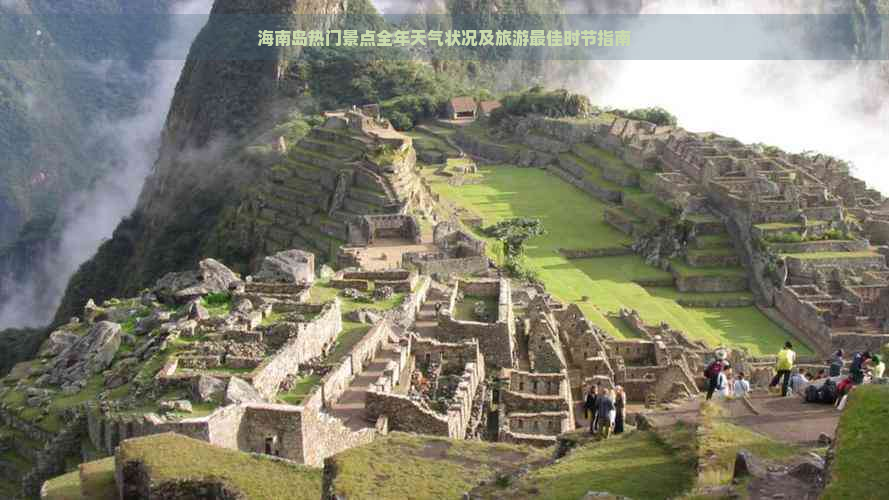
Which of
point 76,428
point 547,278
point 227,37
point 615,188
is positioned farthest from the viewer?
point 227,37

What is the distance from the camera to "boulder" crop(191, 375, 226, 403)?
22594 millimetres

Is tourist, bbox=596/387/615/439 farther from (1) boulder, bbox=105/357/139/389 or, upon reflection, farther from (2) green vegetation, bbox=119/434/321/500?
(1) boulder, bbox=105/357/139/389

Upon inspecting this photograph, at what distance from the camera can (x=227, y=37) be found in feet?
412

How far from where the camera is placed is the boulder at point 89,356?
28438 millimetres

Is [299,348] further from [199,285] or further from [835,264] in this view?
[835,264]

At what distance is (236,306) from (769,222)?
39.9 metres

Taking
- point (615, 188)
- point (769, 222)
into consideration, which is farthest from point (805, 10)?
point (769, 222)

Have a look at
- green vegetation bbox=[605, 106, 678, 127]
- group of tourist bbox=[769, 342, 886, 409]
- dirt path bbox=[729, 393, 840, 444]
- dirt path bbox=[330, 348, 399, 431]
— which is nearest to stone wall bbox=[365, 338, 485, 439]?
dirt path bbox=[330, 348, 399, 431]

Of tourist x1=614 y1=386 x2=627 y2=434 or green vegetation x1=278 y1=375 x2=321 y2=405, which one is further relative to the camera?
green vegetation x1=278 y1=375 x2=321 y2=405

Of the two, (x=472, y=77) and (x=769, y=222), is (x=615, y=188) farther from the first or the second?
(x=472, y=77)

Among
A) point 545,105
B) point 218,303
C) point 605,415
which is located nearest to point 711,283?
point 218,303

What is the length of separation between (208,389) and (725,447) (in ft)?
36.2

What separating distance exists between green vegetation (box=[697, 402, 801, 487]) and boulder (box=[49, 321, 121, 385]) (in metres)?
16.7

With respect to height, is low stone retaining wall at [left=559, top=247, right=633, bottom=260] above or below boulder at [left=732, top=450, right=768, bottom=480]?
below
